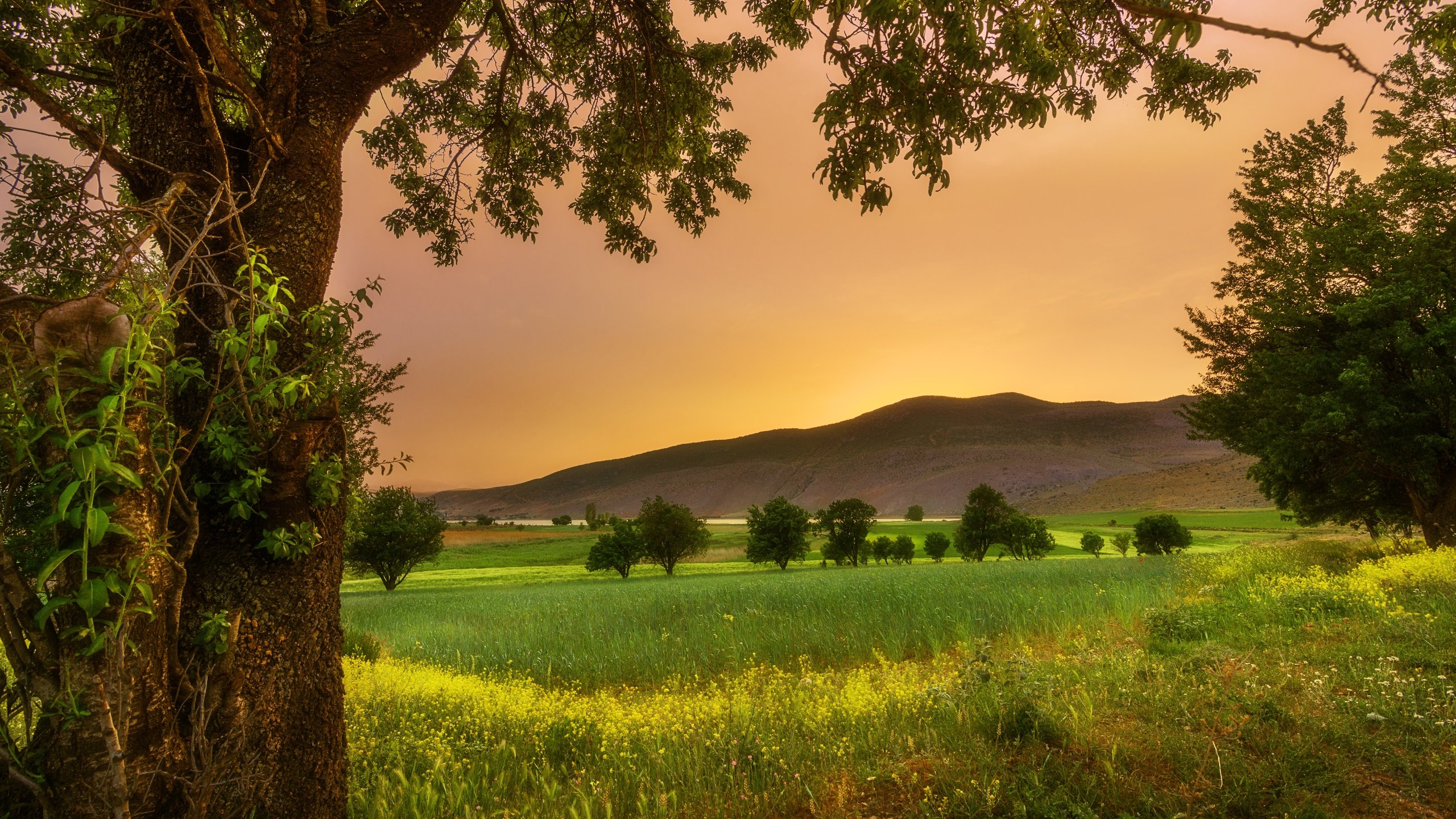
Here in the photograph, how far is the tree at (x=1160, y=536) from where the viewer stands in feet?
148

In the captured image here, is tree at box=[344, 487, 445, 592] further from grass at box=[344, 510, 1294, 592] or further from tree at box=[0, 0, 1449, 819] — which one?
tree at box=[0, 0, 1449, 819]

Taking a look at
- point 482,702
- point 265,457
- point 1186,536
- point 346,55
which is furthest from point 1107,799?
point 1186,536

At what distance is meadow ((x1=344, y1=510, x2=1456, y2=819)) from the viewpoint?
141 inches

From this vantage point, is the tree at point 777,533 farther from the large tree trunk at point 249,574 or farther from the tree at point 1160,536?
the large tree trunk at point 249,574

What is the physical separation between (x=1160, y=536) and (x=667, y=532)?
39293 millimetres

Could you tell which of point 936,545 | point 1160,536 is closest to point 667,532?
point 936,545

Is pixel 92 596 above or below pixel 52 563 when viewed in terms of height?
below

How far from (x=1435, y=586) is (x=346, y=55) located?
14.8 metres

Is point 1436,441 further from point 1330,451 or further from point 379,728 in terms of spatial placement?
point 379,728

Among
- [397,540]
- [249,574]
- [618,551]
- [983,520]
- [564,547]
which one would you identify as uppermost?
[249,574]

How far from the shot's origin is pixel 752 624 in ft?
33.2

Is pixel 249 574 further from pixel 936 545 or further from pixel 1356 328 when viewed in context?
pixel 936 545

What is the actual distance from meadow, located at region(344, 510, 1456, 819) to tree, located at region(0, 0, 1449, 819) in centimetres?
152

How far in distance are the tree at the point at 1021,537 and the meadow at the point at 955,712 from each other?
147ft
